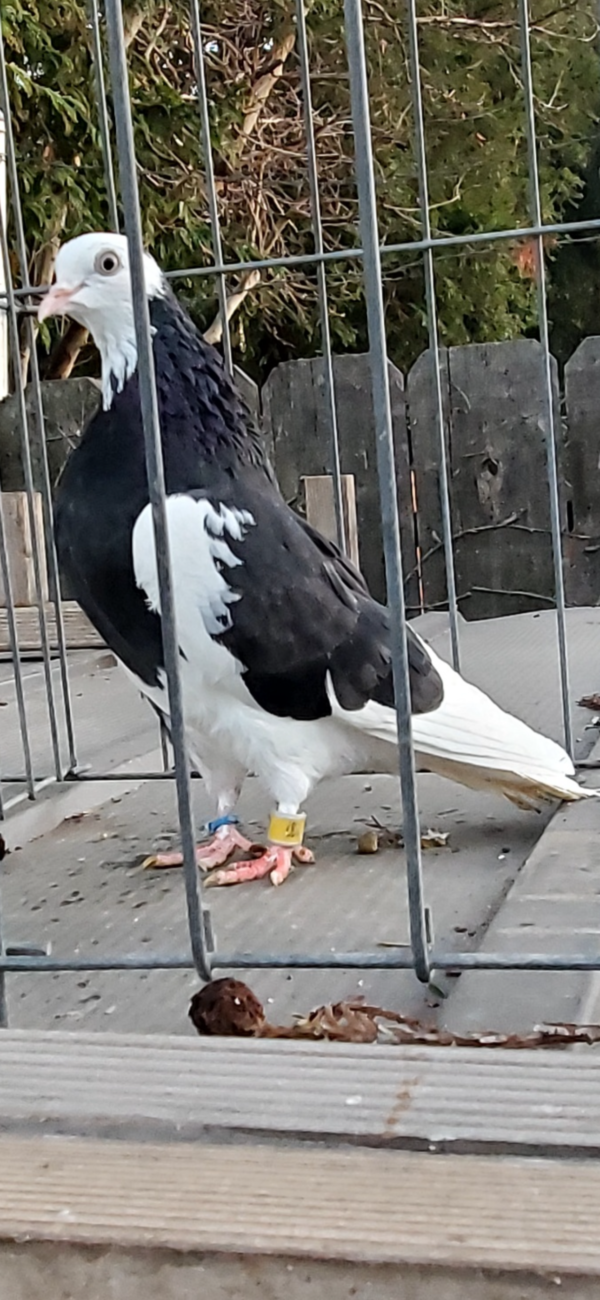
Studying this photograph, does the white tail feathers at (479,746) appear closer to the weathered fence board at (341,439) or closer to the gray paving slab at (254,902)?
the gray paving slab at (254,902)

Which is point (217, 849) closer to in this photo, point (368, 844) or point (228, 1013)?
point (368, 844)

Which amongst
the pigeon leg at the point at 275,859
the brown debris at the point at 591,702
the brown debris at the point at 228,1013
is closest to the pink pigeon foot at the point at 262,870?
the pigeon leg at the point at 275,859

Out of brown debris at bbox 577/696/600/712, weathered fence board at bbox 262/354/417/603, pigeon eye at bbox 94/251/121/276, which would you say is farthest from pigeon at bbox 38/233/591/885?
weathered fence board at bbox 262/354/417/603

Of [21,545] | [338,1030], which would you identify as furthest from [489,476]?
[338,1030]

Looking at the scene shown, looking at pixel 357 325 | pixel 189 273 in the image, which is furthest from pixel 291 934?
pixel 357 325

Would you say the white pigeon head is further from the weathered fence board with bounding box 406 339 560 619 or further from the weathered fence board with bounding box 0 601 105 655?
the weathered fence board with bounding box 406 339 560 619

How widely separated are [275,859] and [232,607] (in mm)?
329

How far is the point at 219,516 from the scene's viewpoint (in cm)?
140

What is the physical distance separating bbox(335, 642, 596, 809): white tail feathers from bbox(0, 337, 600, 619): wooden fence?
9.38 ft

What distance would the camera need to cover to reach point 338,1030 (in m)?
0.85

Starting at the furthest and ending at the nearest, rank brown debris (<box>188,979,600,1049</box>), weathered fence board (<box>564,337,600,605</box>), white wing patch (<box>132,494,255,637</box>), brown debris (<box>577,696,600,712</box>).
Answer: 1. weathered fence board (<box>564,337,600,605</box>)
2. brown debris (<box>577,696,600,712</box>)
3. white wing patch (<box>132,494,255,637</box>)
4. brown debris (<box>188,979,600,1049</box>)

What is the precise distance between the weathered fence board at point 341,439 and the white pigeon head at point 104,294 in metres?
3.04

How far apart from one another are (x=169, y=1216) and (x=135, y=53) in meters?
5.52

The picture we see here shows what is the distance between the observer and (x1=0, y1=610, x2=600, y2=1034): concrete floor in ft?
3.43
